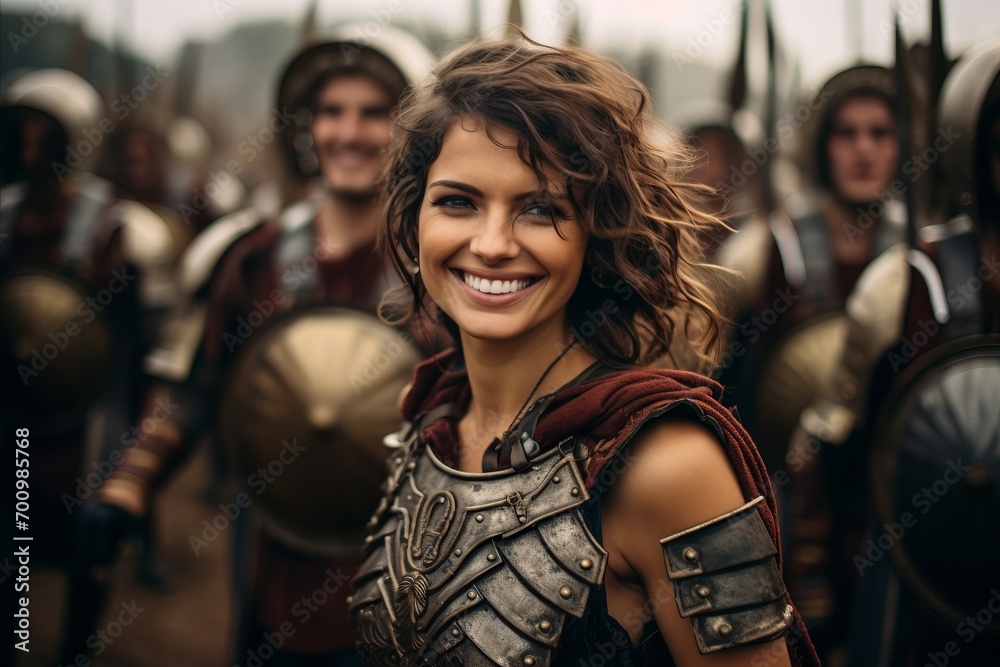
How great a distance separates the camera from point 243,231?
11.9 ft

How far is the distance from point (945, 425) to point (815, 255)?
7.04ft

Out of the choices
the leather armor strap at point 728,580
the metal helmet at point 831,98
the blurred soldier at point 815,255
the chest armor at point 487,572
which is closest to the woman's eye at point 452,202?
the chest armor at point 487,572

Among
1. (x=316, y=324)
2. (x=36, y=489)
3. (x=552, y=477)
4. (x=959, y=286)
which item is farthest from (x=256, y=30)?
(x=552, y=477)

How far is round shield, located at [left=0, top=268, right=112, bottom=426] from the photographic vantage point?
155 inches

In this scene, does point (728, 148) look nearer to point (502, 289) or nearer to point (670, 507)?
point (502, 289)

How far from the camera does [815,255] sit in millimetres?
4598
